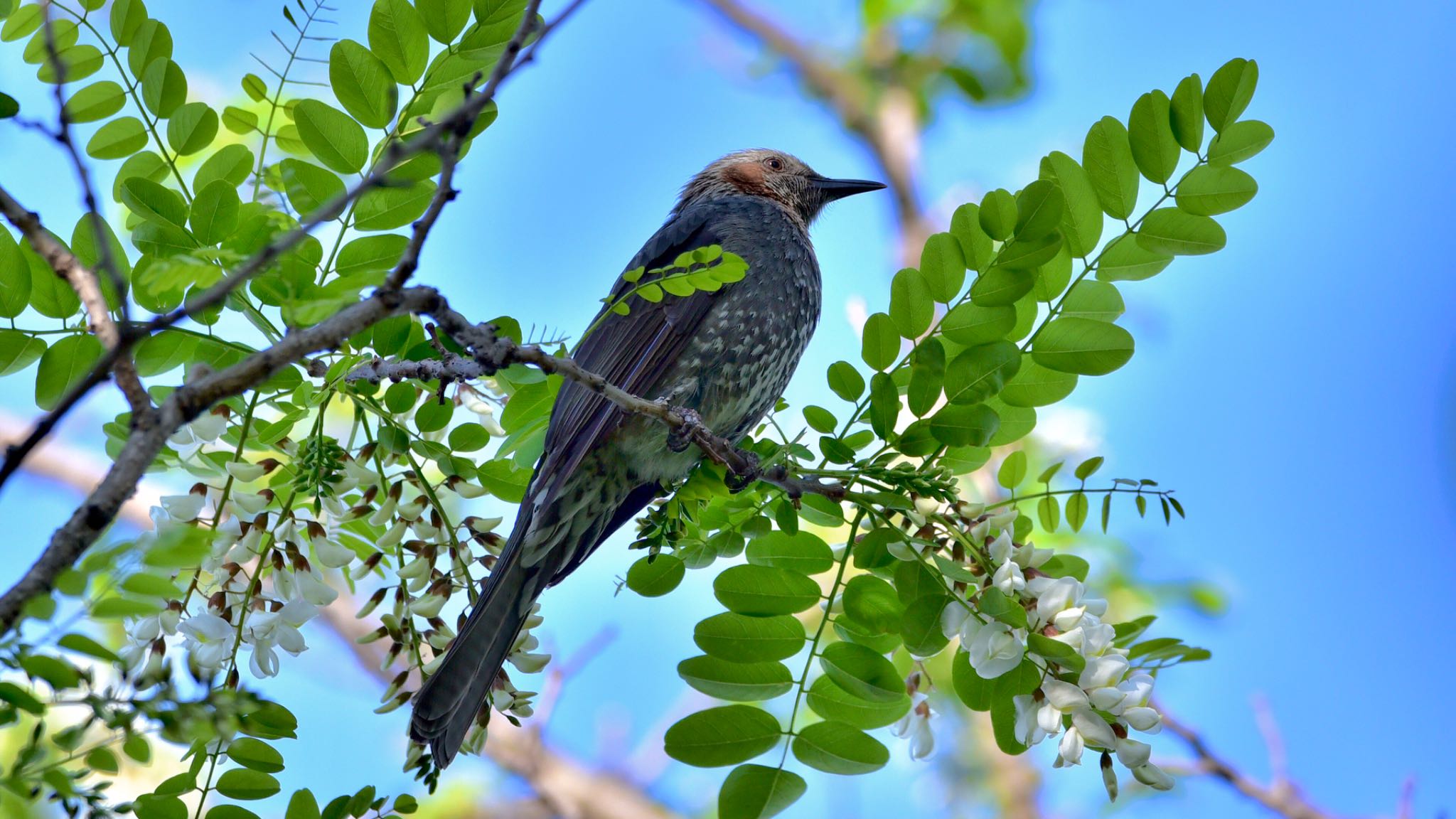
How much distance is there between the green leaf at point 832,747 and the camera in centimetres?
248

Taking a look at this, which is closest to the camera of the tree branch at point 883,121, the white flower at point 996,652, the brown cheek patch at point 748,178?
the white flower at point 996,652

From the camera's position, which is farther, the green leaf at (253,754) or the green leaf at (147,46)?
the green leaf at (147,46)

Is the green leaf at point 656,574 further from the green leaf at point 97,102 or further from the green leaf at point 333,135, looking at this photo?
the green leaf at point 97,102

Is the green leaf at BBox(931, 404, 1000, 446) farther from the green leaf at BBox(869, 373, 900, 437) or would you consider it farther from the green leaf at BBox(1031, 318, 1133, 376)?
the green leaf at BBox(1031, 318, 1133, 376)

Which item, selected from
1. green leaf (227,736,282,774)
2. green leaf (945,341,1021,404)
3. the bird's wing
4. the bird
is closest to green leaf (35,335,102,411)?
green leaf (227,736,282,774)

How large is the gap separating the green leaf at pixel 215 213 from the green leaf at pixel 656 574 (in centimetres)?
118

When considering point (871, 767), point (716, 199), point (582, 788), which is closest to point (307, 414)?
point (871, 767)

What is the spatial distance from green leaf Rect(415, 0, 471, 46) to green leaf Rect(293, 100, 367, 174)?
6cm

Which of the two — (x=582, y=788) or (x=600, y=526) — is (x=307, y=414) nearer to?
(x=600, y=526)

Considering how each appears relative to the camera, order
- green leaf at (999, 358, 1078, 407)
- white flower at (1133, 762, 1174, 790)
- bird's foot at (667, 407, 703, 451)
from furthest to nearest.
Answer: bird's foot at (667, 407, 703, 451)
green leaf at (999, 358, 1078, 407)
white flower at (1133, 762, 1174, 790)

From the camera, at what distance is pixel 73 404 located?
1.24m

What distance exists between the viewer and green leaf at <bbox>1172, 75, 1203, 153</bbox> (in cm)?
257

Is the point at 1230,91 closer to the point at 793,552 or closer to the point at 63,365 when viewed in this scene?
the point at 793,552

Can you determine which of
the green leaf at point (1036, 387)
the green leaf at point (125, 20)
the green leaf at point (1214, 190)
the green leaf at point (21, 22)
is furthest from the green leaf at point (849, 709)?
the green leaf at point (21, 22)
